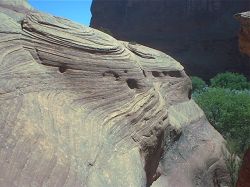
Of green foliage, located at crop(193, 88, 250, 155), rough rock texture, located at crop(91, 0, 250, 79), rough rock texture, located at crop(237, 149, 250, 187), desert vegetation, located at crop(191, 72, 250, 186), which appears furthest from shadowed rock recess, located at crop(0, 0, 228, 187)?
rough rock texture, located at crop(91, 0, 250, 79)

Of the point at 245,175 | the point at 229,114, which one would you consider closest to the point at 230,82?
the point at 229,114

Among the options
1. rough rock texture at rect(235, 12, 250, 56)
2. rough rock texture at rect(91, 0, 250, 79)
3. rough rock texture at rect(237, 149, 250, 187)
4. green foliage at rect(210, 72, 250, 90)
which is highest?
rough rock texture at rect(235, 12, 250, 56)

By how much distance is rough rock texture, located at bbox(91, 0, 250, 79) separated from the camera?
4075cm

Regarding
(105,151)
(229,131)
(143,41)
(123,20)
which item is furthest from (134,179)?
(123,20)

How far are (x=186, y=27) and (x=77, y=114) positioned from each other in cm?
3919

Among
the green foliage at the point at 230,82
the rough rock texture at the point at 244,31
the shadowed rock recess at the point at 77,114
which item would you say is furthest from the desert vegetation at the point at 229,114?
the green foliage at the point at 230,82

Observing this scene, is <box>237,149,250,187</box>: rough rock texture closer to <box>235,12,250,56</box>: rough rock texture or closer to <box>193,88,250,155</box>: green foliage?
<box>235,12,250,56</box>: rough rock texture

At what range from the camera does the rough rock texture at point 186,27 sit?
4075 cm

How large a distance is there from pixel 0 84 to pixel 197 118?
6.27m

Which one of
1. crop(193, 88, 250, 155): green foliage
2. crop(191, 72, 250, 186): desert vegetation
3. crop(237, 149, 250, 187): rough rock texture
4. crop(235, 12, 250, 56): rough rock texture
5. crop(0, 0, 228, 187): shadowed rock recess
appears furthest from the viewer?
crop(193, 88, 250, 155): green foliage

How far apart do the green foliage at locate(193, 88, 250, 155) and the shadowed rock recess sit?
7.57m

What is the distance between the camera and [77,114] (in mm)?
5617

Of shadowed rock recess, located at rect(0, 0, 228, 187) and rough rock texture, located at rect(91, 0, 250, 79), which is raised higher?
shadowed rock recess, located at rect(0, 0, 228, 187)

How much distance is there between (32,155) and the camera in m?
4.50
